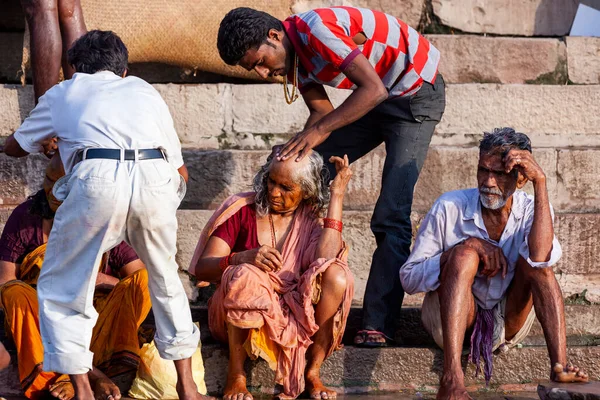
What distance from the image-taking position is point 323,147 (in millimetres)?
5066

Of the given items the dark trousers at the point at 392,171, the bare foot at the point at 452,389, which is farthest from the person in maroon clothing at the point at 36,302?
the bare foot at the point at 452,389

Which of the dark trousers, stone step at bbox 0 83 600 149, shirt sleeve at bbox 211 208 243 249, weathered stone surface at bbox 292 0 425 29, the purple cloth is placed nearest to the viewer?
the purple cloth

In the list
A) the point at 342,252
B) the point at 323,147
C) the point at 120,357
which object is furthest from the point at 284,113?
the point at 120,357

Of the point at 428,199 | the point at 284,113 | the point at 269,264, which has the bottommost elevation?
the point at 269,264

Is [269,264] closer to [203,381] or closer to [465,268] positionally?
[203,381]

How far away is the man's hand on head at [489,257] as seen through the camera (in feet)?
14.9

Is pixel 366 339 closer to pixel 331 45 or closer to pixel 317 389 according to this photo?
pixel 317 389

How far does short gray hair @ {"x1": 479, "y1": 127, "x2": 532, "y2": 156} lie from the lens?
15.0 ft

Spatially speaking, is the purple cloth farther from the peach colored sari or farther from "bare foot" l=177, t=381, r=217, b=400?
"bare foot" l=177, t=381, r=217, b=400

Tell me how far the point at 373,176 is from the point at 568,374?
196cm

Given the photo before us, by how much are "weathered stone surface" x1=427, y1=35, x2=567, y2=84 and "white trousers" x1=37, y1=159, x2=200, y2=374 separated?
3.28 m

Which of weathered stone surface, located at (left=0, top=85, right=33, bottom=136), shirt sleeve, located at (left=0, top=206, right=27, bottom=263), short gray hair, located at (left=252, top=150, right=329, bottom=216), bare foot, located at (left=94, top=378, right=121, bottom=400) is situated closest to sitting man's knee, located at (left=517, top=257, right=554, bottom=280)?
short gray hair, located at (left=252, top=150, right=329, bottom=216)

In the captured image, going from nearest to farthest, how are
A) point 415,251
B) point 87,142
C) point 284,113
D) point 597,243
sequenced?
point 87,142 → point 415,251 → point 597,243 → point 284,113

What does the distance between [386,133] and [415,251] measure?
2.25ft
